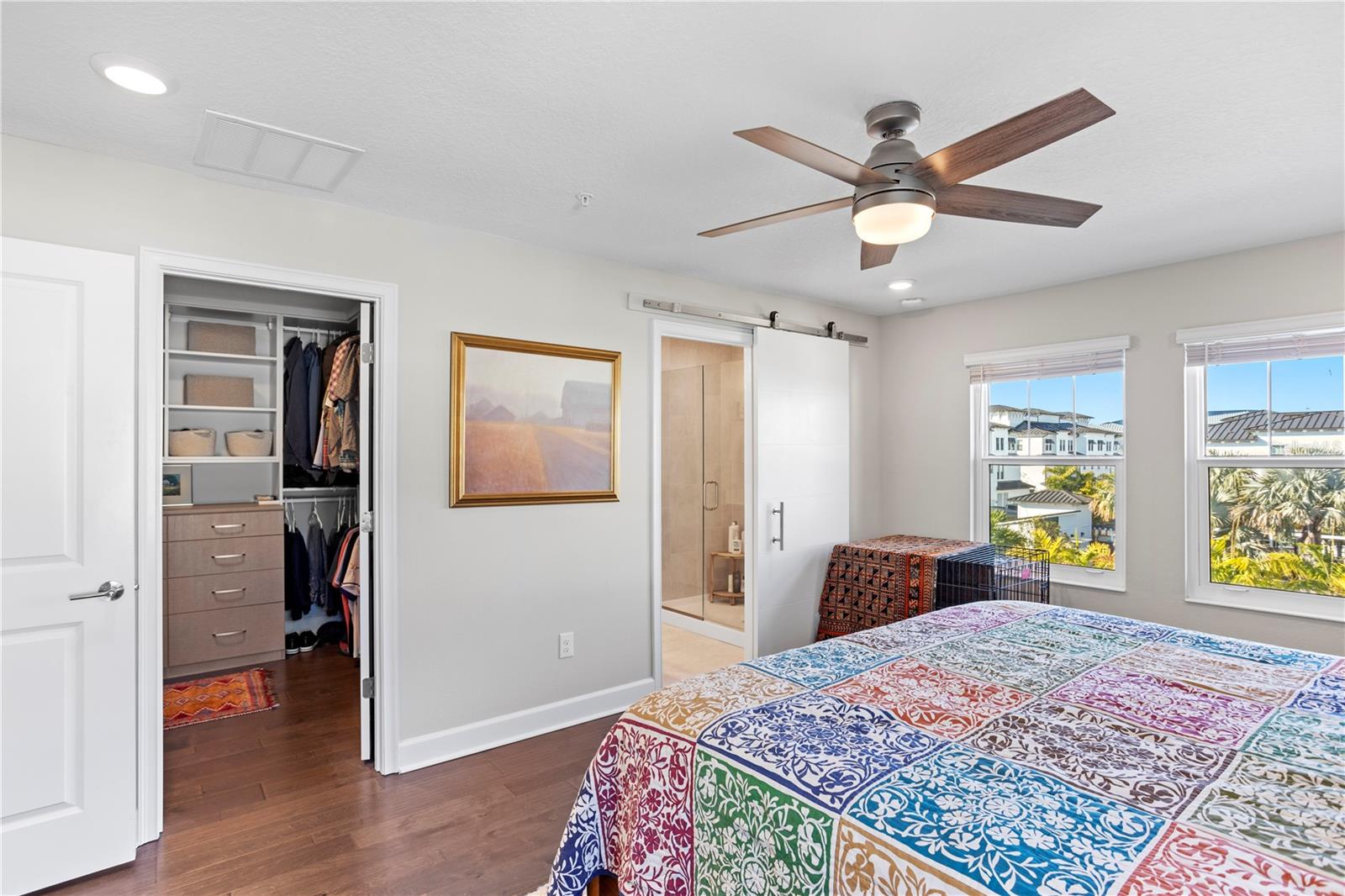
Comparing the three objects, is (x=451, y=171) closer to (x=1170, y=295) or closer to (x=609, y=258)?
(x=609, y=258)

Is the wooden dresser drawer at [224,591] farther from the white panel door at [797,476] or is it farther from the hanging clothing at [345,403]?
the white panel door at [797,476]

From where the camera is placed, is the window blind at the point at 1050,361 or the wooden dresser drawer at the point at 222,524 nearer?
the window blind at the point at 1050,361

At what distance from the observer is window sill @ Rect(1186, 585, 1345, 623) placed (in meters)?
3.20

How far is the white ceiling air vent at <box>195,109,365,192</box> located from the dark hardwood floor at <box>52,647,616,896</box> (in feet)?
8.02

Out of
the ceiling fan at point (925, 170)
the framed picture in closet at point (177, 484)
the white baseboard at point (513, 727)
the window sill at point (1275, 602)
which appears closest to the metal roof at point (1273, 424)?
the window sill at point (1275, 602)

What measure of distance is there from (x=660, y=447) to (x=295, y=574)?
111 inches

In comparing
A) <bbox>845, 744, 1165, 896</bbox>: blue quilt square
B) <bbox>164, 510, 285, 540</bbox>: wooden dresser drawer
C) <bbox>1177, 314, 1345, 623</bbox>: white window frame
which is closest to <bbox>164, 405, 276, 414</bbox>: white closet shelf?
<bbox>164, 510, 285, 540</bbox>: wooden dresser drawer

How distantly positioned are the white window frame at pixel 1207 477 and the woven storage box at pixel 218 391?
228 inches

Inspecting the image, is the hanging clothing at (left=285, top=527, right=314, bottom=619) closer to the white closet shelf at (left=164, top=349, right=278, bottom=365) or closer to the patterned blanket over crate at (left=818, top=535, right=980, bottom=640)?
the white closet shelf at (left=164, top=349, right=278, bottom=365)

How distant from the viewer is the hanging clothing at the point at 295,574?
473 cm

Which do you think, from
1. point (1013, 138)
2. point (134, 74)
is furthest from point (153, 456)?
point (1013, 138)

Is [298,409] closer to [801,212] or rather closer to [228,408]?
[228,408]

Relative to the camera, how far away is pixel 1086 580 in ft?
13.2

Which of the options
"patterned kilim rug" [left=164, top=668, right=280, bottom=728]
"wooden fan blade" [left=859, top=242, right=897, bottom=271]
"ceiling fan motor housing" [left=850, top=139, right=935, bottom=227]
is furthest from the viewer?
"patterned kilim rug" [left=164, top=668, right=280, bottom=728]
